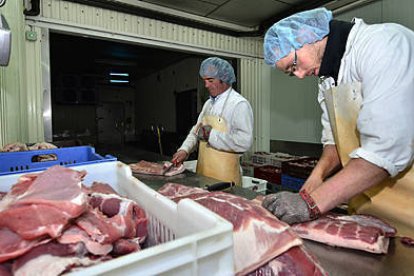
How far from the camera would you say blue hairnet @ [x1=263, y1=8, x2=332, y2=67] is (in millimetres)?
1258

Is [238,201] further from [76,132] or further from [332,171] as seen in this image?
[76,132]

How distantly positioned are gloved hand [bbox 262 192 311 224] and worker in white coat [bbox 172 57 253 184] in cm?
139

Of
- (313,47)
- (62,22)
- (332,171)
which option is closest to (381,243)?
(332,171)

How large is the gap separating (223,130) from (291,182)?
4.57 ft

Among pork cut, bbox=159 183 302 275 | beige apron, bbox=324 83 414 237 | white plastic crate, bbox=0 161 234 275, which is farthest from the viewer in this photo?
beige apron, bbox=324 83 414 237

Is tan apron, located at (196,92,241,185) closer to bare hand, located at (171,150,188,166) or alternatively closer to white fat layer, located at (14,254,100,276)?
bare hand, located at (171,150,188,166)

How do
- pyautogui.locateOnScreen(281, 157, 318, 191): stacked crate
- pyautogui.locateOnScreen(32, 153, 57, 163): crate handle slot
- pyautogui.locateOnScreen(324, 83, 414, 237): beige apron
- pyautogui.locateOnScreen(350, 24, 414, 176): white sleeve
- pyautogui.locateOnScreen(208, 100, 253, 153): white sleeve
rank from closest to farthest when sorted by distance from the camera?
1. pyautogui.locateOnScreen(350, 24, 414, 176): white sleeve
2. pyautogui.locateOnScreen(324, 83, 414, 237): beige apron
3. pyautogui.locateOnScreen(32, 153, 57, 163): crate handle slot
4. pyautogui.locateOnScreen(208, 100, 253, 153): white sleeve
5. pyautogui.locateOnScreen(281, 157, 318, 191): stacked crate

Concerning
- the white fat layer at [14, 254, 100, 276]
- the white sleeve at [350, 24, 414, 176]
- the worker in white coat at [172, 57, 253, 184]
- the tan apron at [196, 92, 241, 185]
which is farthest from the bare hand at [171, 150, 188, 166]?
the white fat layer at [14, 254, 100, 276]

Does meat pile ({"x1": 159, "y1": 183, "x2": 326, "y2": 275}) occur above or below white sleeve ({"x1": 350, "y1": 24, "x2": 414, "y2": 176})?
below

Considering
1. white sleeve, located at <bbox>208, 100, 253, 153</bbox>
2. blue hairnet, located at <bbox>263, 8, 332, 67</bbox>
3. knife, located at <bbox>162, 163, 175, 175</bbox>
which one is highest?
blue hairnet, located at <bbox>263, 8, 332, 67</bbox>

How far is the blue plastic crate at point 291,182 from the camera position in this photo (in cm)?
333

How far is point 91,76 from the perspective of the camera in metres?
8.48

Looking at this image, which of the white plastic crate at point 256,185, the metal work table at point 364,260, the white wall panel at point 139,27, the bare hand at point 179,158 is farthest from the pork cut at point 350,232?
the white wall panel at point 139,27

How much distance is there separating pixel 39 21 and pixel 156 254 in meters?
3.11
